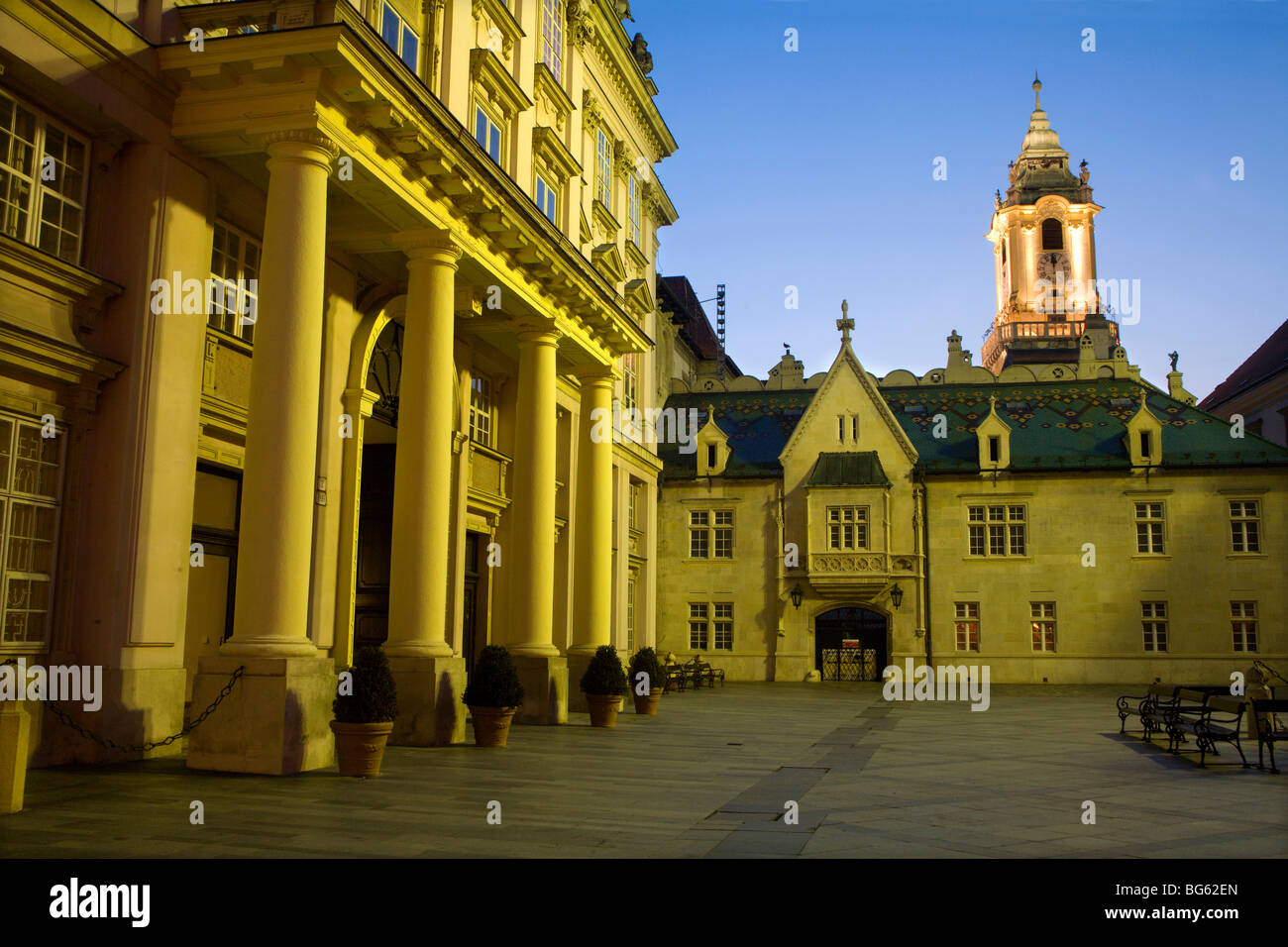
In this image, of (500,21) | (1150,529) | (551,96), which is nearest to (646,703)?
(551,96)

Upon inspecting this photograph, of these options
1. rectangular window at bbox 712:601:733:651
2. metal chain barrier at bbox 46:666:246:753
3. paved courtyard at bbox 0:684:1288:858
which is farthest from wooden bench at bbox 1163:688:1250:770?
rectangular window at bbox 712:601:733:651

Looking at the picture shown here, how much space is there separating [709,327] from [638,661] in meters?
50.2

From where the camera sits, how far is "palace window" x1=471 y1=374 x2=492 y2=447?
24.6 m

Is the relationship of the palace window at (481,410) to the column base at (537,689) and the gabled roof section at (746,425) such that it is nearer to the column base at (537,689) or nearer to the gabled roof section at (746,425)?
the column base at (537,689)

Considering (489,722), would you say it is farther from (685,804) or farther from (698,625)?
(698,625)

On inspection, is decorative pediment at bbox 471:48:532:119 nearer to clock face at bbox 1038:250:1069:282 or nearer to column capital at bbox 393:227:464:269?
column capital at bbox 393:227:464:269

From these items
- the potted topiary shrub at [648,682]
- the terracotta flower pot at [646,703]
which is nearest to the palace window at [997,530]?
the potted topiary shrub at [648,682]

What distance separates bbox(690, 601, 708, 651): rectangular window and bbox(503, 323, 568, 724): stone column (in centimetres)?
2698

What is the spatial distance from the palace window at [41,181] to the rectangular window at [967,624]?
129 feet

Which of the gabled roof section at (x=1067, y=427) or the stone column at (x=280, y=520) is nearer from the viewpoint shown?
the stone column at (x=280, y=520)

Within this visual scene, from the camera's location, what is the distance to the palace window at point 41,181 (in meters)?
12.4
